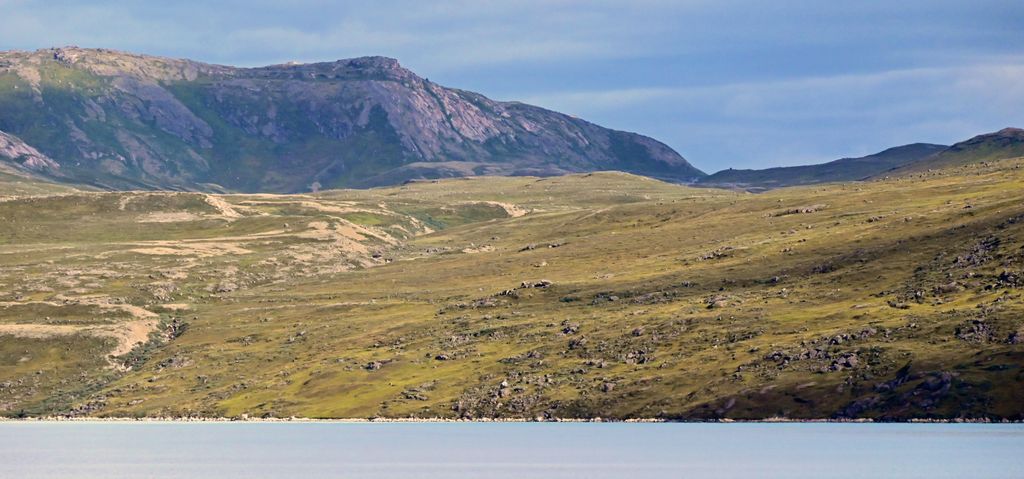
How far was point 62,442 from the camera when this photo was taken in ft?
504

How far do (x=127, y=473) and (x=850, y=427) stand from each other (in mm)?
85322

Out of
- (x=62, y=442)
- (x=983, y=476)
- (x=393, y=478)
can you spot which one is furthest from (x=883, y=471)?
(x=62, y=442)

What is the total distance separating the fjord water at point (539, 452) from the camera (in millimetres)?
102188

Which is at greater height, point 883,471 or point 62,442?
point 883,471

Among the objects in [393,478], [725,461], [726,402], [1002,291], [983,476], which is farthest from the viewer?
[1002,291]

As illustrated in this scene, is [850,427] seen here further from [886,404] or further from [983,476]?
[983,476]

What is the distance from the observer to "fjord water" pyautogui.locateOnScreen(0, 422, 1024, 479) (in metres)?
102

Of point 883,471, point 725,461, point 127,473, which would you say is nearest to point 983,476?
point 883,471

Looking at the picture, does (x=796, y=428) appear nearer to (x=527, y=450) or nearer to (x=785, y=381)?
(x=785, y=381)

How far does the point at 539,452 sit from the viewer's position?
124625mm

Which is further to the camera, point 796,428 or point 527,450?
point 796,428

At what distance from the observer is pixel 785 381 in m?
174

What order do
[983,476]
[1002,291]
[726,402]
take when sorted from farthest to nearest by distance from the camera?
[1002,291] < [726,402] < [983,476]

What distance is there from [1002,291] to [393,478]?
12940 centimetres
